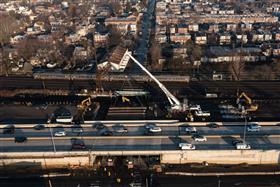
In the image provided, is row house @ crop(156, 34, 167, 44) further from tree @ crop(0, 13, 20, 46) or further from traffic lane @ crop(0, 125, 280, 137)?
traffic lane @ crop(0, 125, 280, 137)

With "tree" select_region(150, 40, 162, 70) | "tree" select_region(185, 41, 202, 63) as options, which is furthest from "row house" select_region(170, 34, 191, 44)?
"tree" select_region(150, 40, 162, 70)

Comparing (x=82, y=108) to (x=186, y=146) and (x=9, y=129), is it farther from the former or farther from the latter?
(x=186, y=146)

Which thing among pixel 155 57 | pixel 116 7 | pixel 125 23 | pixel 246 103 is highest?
pixel 116 7

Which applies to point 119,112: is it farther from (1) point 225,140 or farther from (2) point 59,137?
(1) point 225,140

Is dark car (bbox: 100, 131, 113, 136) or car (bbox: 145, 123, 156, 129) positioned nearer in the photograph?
dark car (bbox: 100, 131, 113, 136)

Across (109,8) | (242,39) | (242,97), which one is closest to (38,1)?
(109,8)

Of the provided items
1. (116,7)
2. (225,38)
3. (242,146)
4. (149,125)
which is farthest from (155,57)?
(116,7)

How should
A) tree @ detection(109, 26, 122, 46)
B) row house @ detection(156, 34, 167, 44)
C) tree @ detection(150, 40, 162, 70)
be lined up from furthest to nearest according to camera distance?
tree @ detection(109, 26, 122, 46)
row house @ detection(156, 34, 167, 44)
tree @ detection(150, 40, 162, 70)
